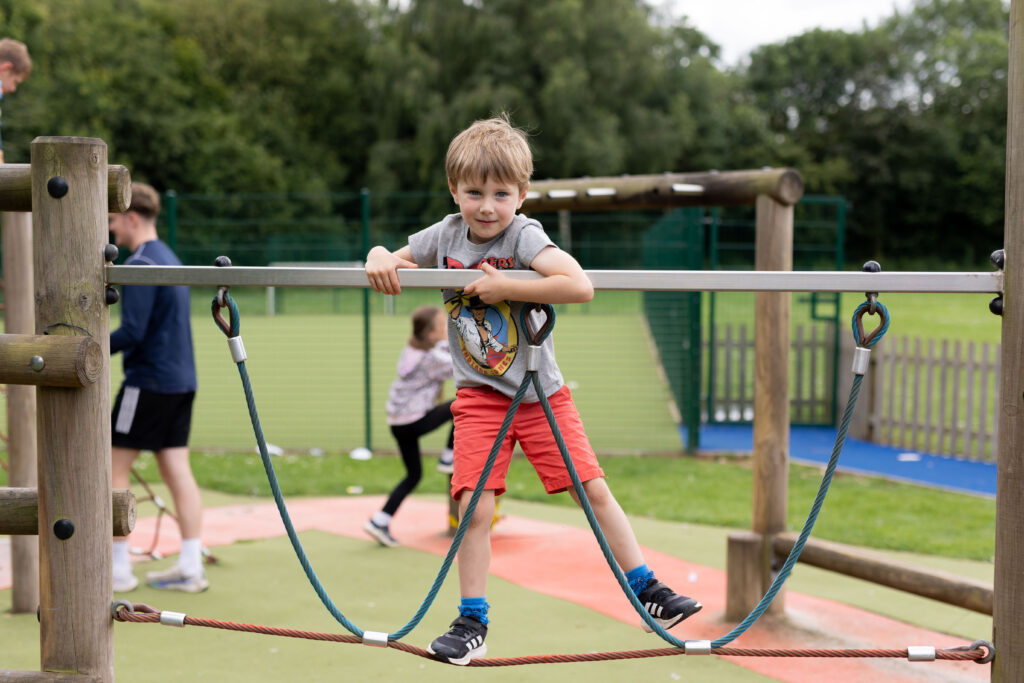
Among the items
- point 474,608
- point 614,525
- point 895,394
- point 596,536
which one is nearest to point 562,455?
point 596,536

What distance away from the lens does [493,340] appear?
2639 mm

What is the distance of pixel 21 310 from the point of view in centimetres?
421

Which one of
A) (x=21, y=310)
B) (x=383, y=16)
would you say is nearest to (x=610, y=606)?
(x=21, y=310)

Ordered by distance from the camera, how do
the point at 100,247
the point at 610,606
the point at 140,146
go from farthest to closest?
the point at 140,146
the point at 610,606
the point at 100,247

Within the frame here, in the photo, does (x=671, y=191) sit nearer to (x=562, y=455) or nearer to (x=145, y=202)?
(x=145, y=202)

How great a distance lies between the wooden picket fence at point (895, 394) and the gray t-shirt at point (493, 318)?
744 cm

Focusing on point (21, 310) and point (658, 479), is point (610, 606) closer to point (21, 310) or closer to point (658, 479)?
point (21, 310)

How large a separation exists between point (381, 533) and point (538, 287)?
11.7 ft

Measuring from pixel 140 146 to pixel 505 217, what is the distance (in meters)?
34.1

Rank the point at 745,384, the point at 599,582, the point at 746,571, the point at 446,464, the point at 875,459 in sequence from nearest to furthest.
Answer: the point at 746,571 < the point at 599,582 < the point at 446,464 < the point at 875,459 < the point at 745,384

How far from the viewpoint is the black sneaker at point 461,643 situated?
8.30 ft

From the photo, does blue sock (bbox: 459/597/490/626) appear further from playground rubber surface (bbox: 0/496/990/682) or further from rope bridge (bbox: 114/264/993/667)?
playground rubber surface (bbox: 0/496/990/682)

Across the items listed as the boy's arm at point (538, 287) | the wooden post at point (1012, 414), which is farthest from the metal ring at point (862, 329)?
the boy's arm at point (538, 287)

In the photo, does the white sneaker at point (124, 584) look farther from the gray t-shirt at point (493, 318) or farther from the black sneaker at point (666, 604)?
the black sneaker at point (666, 604)
